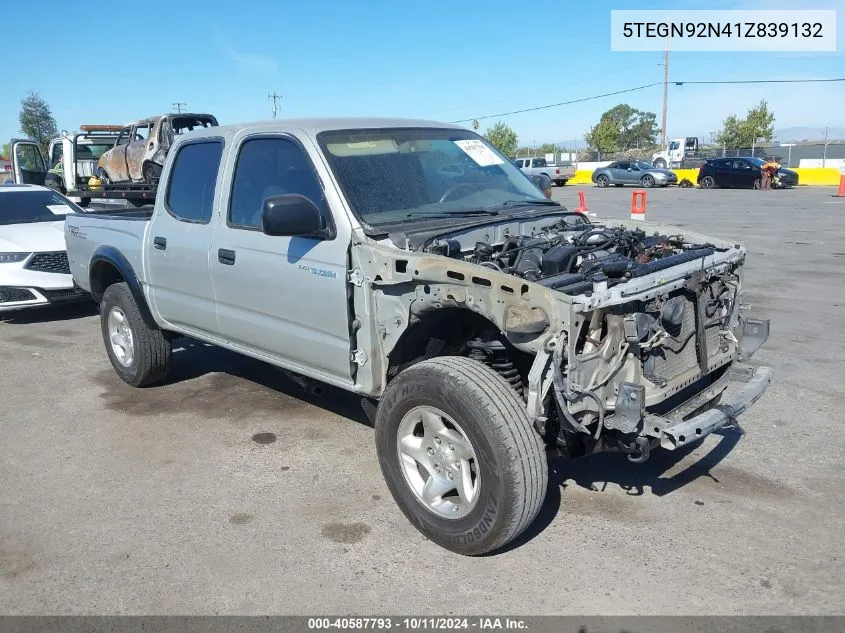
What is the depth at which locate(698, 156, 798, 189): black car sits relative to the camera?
3192 centimetres

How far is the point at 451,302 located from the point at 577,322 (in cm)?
63

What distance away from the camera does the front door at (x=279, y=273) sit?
4055mm

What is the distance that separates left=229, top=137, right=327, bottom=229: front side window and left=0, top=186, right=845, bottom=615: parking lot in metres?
1.54

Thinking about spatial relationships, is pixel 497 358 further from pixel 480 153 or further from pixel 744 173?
pixel 744 173

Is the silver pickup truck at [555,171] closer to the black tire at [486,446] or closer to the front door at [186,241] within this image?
the front door at [186,241]

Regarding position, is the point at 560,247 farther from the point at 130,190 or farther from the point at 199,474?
the point at 130,190

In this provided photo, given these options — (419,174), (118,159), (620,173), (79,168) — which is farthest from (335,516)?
(620,173)

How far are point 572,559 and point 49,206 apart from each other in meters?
8.95

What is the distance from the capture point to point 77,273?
21.7 feet

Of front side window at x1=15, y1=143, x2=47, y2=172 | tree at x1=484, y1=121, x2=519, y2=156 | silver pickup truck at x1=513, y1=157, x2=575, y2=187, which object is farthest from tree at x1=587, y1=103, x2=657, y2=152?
front side window at x1=15, y1=143, x2=47, y2=172

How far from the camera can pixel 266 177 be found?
15.0ft

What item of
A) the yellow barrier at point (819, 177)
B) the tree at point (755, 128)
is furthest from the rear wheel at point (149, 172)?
the tree at point (755, 128)

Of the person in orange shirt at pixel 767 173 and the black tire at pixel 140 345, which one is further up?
the person in orange shirt at pixel 767 173

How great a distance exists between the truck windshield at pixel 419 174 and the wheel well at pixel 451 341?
2.17ft
